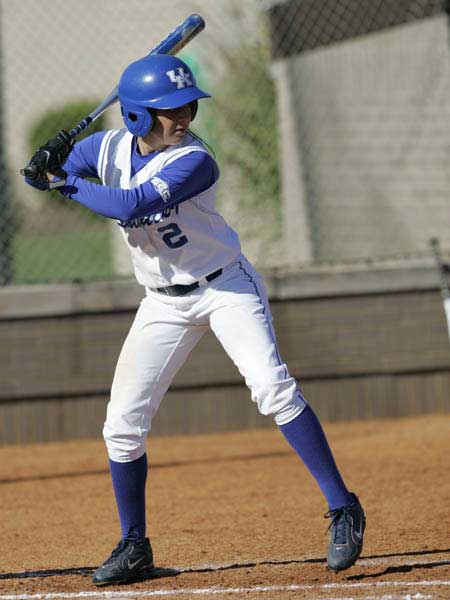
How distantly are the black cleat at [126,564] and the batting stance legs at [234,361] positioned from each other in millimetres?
56

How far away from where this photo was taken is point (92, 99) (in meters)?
18.8

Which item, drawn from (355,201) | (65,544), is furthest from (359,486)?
(355,201)

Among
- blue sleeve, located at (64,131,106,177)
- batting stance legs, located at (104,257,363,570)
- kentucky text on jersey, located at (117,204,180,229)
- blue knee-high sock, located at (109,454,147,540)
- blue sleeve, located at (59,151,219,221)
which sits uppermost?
blue sleeve, located at (64,131,106,177)

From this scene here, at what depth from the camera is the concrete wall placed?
24.9 ft

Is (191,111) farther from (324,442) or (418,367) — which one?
(418,367)

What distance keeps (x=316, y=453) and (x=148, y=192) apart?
1.13 m

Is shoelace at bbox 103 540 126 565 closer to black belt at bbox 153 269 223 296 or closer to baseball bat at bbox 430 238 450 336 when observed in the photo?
black belt at bbox 153 269 223 296

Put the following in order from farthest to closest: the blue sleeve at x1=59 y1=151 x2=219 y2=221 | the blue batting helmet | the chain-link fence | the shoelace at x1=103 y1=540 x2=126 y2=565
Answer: the chain-link fence → the shoelace at x1=103 y1=540 x2=126 y2=565 → the blue batting helmet → the blue sleeve at x1=59 y1=151 x2=219 y2=221

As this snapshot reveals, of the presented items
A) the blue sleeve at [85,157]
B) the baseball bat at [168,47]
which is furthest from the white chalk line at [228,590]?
the baseball bat at [168,47]

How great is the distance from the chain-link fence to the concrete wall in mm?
391

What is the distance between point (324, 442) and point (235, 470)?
2446 mm

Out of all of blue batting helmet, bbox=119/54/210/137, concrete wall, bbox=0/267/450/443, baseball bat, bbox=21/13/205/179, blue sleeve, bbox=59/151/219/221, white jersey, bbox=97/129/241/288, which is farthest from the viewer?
concrete wall, bbox=0/267/450/443

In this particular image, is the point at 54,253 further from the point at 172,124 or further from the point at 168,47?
the point at 172,124

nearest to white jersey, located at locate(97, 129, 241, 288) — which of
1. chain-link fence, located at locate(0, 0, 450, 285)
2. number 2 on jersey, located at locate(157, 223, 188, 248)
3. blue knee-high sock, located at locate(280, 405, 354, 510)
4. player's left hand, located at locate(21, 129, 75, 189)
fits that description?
number 2 on jersey, located at locate(157, 223, 188, 248)
